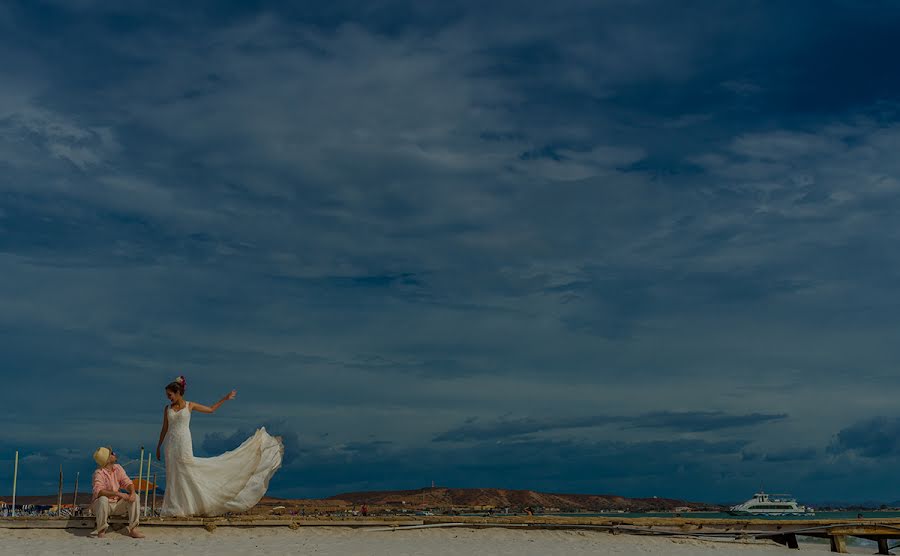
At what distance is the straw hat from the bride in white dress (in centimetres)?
122

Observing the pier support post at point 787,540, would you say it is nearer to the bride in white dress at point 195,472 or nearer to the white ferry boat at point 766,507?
the bride in white dress at point 195,472

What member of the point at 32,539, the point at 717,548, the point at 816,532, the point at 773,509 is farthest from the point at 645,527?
the point at 773,509

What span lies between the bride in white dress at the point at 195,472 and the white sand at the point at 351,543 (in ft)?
2.53

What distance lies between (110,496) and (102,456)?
0.90 m

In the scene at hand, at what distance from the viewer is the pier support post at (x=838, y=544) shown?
22.6m

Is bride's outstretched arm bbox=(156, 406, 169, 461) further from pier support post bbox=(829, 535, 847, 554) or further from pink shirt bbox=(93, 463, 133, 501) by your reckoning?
pier support post bbox=(829, 535, 847, 554)

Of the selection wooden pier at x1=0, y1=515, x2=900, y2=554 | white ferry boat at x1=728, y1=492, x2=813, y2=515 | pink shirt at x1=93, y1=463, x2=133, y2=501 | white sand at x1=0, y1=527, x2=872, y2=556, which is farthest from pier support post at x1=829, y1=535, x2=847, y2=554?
white ferry boat at x1=728, y1=492, x2=813, y2=515

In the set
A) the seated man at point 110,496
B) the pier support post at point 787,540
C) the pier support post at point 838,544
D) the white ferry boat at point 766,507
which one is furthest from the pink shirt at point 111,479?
the white ferry boat at point 766,507

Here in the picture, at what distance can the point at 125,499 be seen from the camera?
1819cm

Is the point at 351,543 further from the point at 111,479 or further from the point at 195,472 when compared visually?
the point at 111,479

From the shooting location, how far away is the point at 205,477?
19203 millimetres

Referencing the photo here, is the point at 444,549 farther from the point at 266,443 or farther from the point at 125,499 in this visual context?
the point at 125,499

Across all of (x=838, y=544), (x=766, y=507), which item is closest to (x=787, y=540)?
(x=838, y=544)

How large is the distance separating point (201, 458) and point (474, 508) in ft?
33.0
